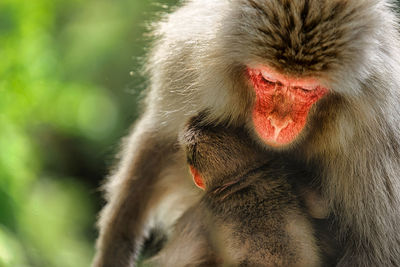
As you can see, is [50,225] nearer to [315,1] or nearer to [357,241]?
[357,241]

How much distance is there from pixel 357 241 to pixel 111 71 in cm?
384

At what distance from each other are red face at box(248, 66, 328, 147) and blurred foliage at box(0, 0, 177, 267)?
4.48ft

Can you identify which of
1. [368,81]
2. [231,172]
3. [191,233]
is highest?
[368,81]

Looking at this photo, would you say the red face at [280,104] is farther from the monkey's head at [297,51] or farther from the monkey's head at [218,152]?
the monkey's head at [218,152]

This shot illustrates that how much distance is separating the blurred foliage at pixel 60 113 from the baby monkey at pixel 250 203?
113cm

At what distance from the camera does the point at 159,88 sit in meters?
3.65

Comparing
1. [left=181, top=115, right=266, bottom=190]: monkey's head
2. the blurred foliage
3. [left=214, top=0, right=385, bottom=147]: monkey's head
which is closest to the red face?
[left=214, top=0, right=385, bottom=147]: monkey's head

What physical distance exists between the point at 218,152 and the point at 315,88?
2.00ft

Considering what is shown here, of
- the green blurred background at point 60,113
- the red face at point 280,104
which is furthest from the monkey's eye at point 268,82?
the green blurred background at point 60,113

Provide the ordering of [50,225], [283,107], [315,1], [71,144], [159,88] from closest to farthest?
[315,1], [283,107], [159,88], [50,225], [71,144]

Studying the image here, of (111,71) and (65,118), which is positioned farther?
(111,71)

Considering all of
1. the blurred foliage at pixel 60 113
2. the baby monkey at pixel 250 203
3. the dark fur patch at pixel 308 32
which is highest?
the dark fur patch at pixel 308 32

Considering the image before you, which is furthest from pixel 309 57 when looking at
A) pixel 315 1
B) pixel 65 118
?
pixel 65 118

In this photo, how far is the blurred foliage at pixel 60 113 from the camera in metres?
4.29
